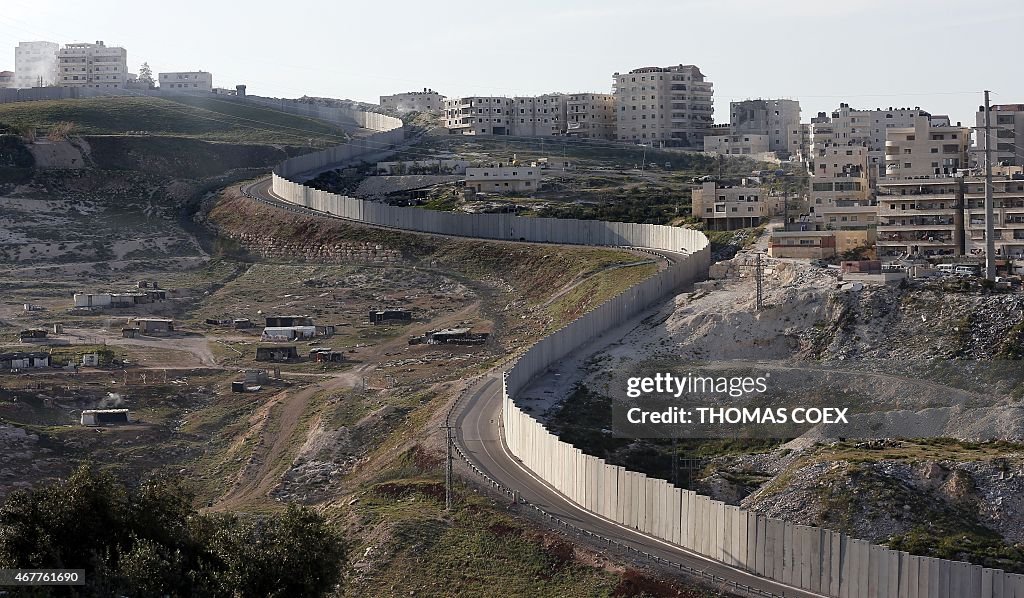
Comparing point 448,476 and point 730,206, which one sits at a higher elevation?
point 730,206

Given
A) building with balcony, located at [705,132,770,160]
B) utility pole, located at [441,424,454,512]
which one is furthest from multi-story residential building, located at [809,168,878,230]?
building with balcony, located at [705,132,770,160]

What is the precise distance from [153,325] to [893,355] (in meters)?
41.4

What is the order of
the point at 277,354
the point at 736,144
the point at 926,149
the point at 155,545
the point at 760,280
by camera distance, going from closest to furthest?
the point at 155,545 → the point at 760,280 → the point at 277,354 → the point at 926,149 → the point at 736,144

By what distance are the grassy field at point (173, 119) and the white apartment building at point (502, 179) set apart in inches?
1463

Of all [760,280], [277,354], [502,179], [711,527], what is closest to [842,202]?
[760,280]

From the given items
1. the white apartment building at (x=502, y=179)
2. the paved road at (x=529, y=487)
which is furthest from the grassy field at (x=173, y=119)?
the paved road at (x=529, y=487)

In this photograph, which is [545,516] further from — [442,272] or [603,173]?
[603,173]

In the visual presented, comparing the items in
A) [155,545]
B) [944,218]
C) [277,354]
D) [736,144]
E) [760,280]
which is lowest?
[155,545]

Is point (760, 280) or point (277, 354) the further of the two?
point (277, 354)

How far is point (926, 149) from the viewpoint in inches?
4486

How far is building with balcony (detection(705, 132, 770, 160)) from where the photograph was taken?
18088 cm

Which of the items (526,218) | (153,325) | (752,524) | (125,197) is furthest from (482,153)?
(752,524)

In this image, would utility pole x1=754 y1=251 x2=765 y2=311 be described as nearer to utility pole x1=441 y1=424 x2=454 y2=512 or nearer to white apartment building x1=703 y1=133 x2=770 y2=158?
utility pole x1=441 y1=424 x2=454 y2=512

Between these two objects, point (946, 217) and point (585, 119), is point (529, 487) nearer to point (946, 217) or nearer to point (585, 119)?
point (946, 217)
